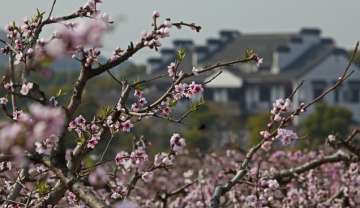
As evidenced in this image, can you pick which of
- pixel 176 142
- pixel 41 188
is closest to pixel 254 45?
pixel 176 142

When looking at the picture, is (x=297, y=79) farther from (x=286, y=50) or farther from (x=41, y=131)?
(x=41, y=131)

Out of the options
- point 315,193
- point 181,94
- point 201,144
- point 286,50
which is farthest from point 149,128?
point 181,94

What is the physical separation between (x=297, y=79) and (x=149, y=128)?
1204 inches

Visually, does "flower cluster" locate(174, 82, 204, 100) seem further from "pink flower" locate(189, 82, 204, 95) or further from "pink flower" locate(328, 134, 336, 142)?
"pink flower" locate(328, 134, 336, 142)

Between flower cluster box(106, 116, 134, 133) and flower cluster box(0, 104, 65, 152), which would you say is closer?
flower cluster box(0, 104, 65, 152)

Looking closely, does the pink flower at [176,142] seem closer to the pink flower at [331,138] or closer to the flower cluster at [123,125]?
the flower cluster at [123,125]

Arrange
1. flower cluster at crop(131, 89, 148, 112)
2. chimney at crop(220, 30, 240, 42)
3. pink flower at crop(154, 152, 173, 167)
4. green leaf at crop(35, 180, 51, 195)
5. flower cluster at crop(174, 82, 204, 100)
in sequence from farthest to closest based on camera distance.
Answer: chimney at crop(220, 30, 240, 42), pink flower at crop(154, 152, 173, 167), flower cluster at crop(131, 89, 148, 112), flower cluster at crop(174, 82, 204, 100), green leaf at crop(35, 180, 51, 195)

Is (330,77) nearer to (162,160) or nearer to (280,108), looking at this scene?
(280,108)

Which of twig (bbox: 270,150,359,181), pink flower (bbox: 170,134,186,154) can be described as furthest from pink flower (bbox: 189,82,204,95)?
twig (bbox: 270,150,359,181)

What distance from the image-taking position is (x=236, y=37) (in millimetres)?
103125

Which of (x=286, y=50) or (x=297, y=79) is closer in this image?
(x=297, y=79)

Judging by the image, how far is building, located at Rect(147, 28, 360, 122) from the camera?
83188 mm

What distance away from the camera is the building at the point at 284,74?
83188 mm

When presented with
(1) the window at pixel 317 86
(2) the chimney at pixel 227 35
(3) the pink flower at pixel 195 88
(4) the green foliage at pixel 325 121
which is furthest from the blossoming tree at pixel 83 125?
(2) the chimney at pixel 227 35
